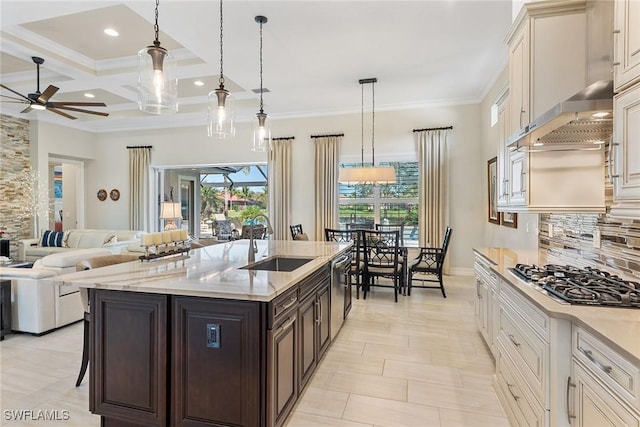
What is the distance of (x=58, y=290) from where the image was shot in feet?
11.6

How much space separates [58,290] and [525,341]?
4409mm

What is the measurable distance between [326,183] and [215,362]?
508 centimetres

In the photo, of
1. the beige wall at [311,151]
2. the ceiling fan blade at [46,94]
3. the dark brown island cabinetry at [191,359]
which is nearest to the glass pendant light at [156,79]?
the dark brown island cabinetry at [191,359]

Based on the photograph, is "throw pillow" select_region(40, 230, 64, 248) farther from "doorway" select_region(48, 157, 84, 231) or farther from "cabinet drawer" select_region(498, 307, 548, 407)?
"cabinet drawer" select_region(498, 307, 548, 407)

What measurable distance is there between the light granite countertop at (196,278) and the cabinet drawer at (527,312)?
130 centimetres

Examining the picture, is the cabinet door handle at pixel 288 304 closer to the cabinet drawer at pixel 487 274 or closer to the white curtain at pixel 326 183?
the cabinet drawer at pixel 487 274

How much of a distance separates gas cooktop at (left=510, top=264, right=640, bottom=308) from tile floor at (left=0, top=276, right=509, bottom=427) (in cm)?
98

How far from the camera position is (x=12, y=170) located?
6.64 m

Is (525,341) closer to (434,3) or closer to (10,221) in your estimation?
(434,3)

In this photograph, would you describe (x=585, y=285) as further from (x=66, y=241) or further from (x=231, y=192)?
(x=231, y=192)

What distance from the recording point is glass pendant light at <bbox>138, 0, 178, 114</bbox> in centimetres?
205

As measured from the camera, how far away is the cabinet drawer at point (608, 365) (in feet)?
3.38

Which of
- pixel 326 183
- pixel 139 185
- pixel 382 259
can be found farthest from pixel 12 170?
pixel 382 259

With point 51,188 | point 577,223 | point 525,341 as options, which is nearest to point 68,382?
point 525,341
